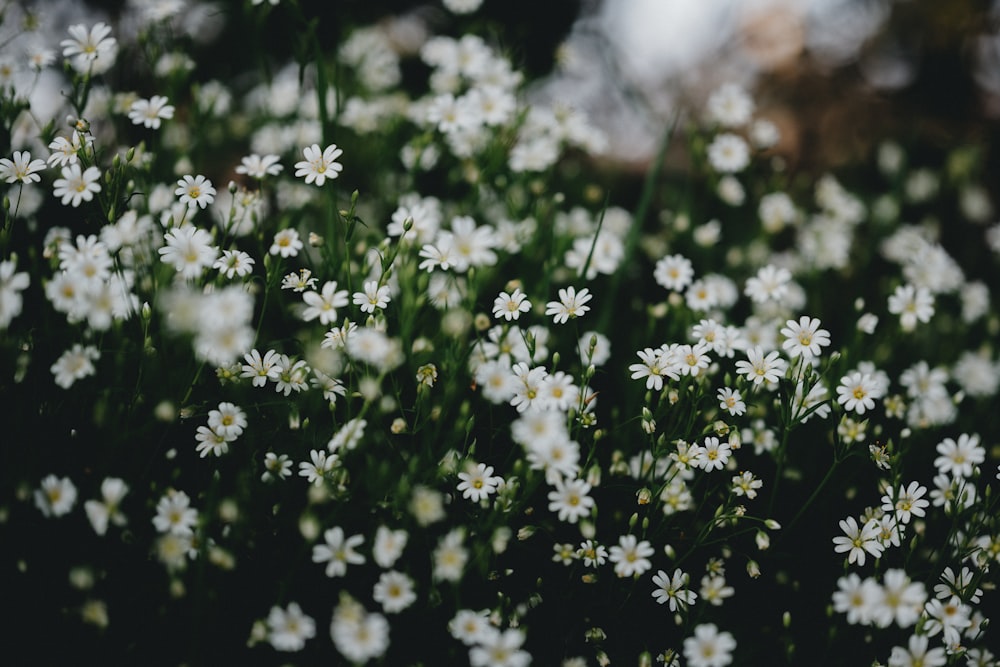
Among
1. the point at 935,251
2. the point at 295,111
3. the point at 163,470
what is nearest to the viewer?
the point at 163,470

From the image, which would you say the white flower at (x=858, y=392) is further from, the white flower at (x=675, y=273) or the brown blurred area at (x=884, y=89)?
the brown blurred area at (x=884, y=89)

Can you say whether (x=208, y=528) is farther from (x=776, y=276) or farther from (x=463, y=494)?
(x=776, y=276)

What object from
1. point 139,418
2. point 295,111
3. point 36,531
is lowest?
point 36,531

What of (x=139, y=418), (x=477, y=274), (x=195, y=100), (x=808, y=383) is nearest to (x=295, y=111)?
(x=195, y=100)

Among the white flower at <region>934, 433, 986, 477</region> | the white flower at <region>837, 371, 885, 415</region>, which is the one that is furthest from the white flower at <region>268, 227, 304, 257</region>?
the white flower at <region>934, 433, 986, 477</region>

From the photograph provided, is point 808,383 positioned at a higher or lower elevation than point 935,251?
lower

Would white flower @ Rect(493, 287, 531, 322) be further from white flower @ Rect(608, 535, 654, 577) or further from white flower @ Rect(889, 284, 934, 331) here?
white flower @ Rect(889, 284, 934, 331)

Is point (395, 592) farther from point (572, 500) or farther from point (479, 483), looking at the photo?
point (572, 500)
